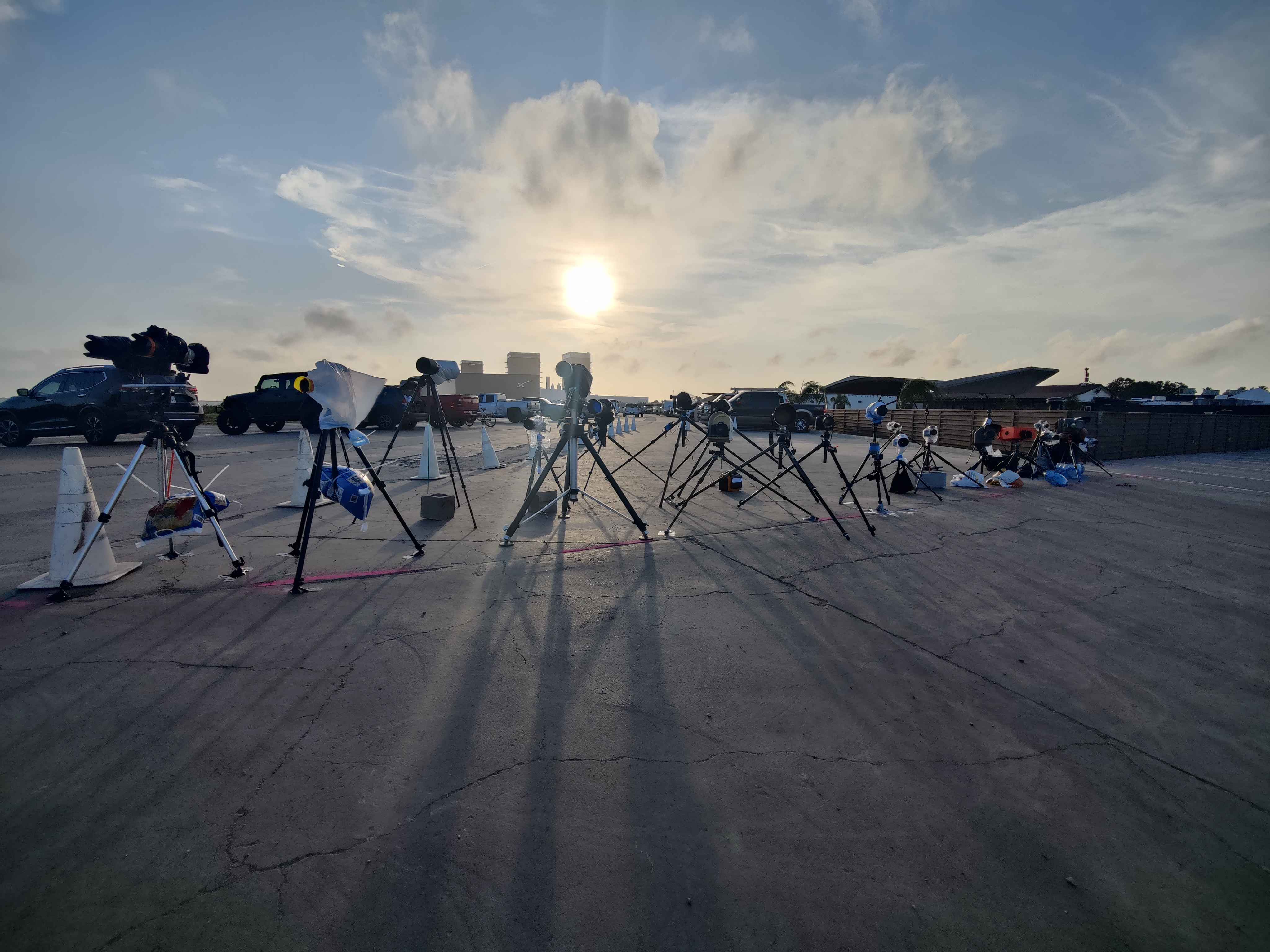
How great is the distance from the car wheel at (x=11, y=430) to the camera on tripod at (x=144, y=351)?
1395 centimetres

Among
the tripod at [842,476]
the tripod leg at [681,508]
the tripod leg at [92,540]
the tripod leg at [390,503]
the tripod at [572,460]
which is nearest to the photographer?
the tripod leg at [92,540]

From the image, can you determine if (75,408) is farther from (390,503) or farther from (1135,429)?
(1135,429)

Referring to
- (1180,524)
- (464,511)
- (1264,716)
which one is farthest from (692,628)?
(1180,524)

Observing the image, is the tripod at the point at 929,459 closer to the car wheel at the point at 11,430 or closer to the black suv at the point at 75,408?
the black suv at the point at 75,408

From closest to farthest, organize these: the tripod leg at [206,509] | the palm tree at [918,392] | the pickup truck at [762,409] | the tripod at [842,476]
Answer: the tripod leg at [206,509]
the tripod at [842,476]
the pickup truck at [762,409]
the palm tree at [918,392]

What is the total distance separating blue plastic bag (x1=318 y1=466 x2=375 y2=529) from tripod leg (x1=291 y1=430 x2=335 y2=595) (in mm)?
87

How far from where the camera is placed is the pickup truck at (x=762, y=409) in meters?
24.5

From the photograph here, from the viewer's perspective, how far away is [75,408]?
13539 millimetres

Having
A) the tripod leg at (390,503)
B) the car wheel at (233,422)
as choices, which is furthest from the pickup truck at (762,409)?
the tripod leg at (390,503)

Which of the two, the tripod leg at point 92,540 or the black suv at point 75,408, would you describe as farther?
the black suv at point 75,408

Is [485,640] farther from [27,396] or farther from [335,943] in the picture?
[27,396]

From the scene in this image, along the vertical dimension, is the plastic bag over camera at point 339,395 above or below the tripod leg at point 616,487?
above

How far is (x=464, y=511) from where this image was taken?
7.56 metres

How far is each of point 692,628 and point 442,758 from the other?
194cm
